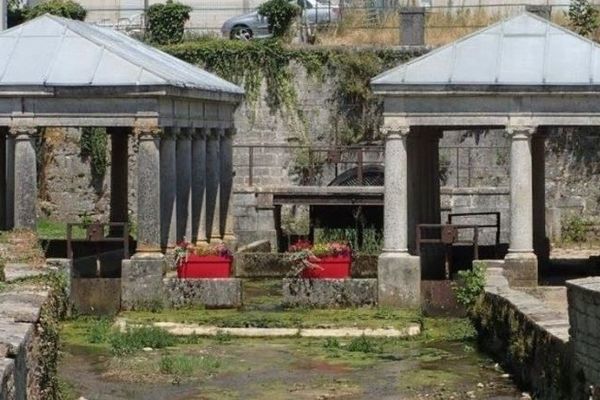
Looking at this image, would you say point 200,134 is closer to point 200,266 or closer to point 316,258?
point 200,266

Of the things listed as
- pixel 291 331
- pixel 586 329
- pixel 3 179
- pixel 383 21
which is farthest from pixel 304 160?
pixel 586 329

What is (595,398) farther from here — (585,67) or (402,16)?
(402,16)

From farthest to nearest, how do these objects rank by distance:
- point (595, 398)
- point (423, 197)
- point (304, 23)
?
1. point (304, 23)
2. point (423, 197)
3. point (595, 398)

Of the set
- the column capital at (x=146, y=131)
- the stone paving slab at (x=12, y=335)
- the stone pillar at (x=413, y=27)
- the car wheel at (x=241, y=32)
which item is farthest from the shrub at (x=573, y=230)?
the stone paving slab at (x=12, y=335)

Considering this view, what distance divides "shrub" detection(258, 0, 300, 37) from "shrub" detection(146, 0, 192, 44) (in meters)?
2.05

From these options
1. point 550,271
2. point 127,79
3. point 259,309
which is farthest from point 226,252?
point 550,271

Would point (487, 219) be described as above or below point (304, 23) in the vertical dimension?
below

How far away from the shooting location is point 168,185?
29.7 meters

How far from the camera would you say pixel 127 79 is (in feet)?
91.8

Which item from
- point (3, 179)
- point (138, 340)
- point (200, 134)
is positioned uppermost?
point (200, 134)

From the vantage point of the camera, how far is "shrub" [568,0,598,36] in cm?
4350

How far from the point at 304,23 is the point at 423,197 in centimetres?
1551

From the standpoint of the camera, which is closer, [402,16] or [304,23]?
[402,16]

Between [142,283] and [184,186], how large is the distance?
4.56m
